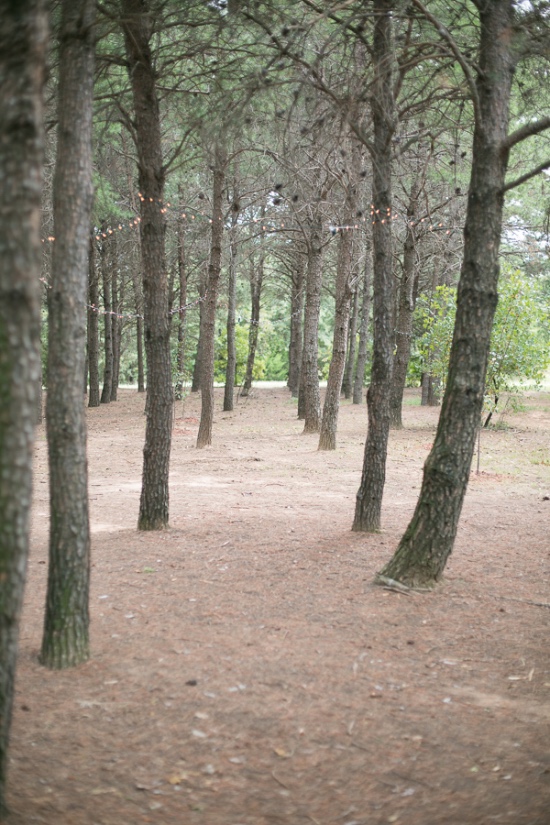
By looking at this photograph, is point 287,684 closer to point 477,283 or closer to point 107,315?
point 477,283

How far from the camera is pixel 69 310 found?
4500mm

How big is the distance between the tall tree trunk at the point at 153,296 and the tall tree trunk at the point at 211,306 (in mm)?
6329

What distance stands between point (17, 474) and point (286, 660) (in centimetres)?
284

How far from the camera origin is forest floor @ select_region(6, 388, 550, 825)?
11.2 feet

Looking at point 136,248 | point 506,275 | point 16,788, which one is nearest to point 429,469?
point 16,788

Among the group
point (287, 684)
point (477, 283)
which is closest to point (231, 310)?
point (477, 283)

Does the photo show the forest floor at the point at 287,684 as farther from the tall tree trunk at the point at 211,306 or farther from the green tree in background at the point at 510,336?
the green tree in background at the point at 510,336

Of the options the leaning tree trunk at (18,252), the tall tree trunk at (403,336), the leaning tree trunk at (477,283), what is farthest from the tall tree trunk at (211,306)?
the leaning tree trunk at (18,252)

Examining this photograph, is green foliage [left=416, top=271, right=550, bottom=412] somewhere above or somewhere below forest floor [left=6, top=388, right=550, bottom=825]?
above

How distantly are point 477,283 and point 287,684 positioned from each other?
342cm

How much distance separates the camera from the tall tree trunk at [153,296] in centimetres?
793

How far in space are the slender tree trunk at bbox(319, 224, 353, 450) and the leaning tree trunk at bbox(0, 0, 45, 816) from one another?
11.9 m

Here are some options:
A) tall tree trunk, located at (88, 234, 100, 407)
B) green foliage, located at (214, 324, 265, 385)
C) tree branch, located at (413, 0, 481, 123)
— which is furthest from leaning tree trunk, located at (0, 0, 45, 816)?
green foliage, located at (214, 324, 265, 385)

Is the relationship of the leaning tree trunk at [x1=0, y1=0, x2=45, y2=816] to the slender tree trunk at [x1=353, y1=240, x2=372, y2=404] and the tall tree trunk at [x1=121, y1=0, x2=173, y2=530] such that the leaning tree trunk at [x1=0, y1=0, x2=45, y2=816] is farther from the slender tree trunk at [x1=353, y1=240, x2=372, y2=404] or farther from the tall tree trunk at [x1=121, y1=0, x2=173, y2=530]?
the slender tree trunk at [x1=353, y1=240, x2=372, y2=404]
